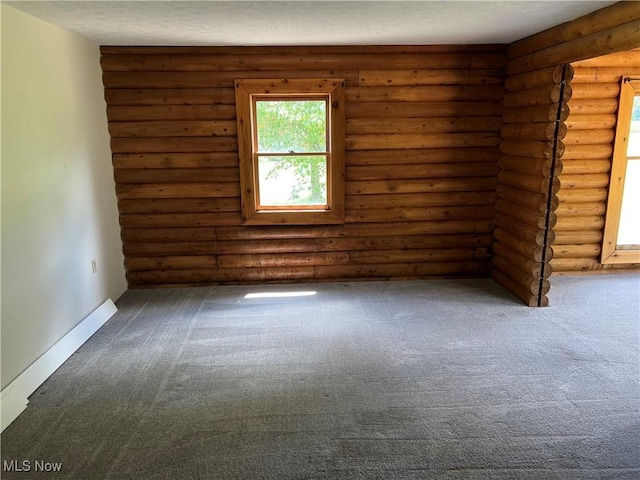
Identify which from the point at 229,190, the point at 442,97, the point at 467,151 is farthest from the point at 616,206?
the point at 229,190

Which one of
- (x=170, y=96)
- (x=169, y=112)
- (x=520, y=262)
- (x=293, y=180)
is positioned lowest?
(x=520, y=262)

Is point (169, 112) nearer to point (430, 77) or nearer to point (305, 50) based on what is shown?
point (305, 50)

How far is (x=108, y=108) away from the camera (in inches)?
177

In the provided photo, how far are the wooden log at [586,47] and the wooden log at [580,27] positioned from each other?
0.10ft

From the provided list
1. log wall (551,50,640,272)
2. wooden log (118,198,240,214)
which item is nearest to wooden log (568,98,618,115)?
A: log wall (551,50,640,272)

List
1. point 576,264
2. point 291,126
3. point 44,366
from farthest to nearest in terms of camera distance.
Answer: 1. point 576,264
2. point 291,126
3. point 44,366

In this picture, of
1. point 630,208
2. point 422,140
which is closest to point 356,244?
point 422,140

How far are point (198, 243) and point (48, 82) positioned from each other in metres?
2.04

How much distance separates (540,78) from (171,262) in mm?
3944

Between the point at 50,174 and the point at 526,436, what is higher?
the point at 50,174

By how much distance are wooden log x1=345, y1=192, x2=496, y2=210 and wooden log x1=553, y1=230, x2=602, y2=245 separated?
95cm

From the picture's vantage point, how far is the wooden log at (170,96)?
14.7 feet

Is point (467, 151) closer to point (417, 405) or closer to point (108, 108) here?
point (417, 405)

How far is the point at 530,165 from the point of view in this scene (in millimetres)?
4223
